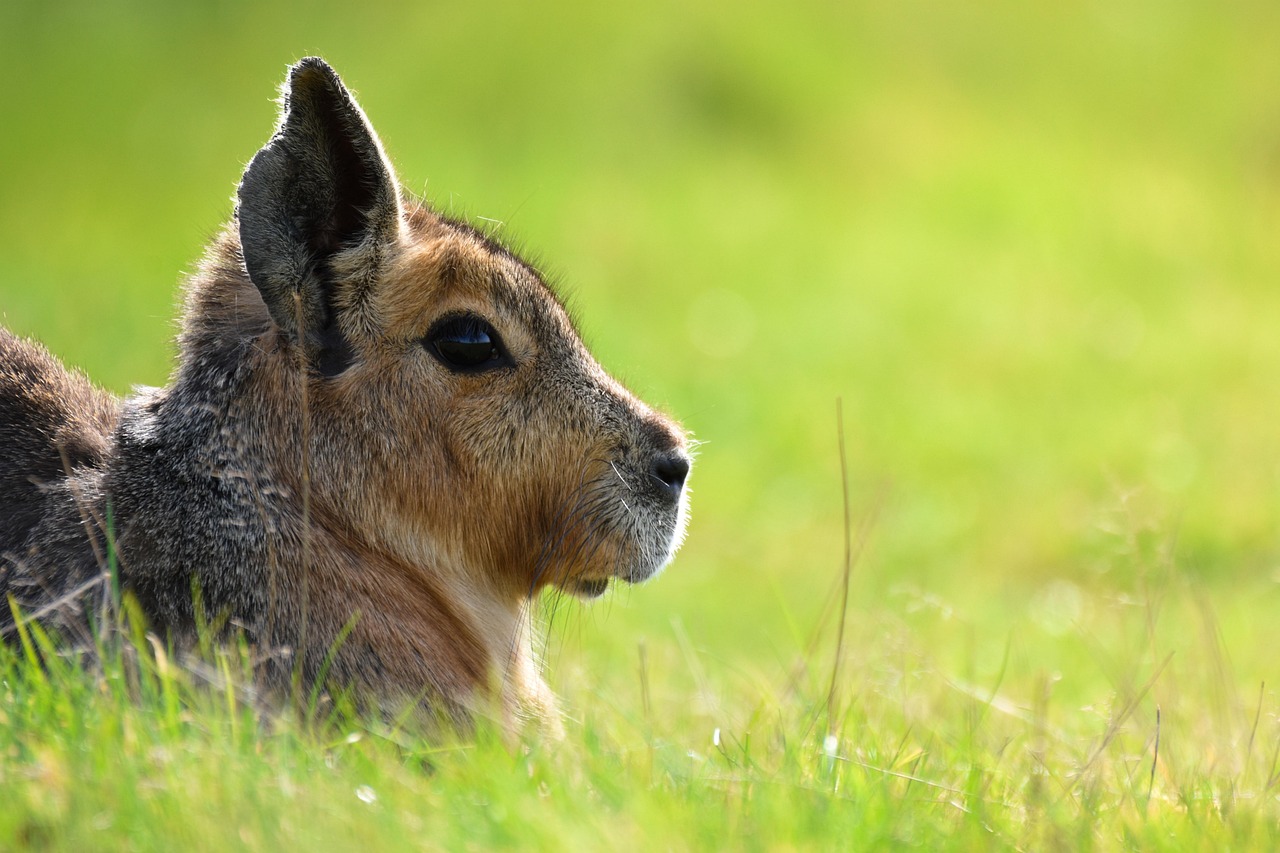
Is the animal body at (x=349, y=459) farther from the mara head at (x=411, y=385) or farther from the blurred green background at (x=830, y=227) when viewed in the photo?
the blurred green background at (x=830, y=227)

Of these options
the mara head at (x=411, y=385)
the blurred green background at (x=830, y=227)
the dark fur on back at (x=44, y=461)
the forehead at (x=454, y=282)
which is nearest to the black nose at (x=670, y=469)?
the mara head at (x=411, y=385)

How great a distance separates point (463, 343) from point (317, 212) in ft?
1.80

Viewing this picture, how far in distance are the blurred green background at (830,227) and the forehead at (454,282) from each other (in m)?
4.88

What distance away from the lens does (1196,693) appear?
6434 millimetres

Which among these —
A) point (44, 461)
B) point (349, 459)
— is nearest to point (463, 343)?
point (349, 459)

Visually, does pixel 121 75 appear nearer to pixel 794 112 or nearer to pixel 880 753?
pixel 794 112

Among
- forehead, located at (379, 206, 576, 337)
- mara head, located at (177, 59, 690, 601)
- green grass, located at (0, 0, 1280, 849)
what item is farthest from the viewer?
forehead, located at (379, 206, 576, 337)

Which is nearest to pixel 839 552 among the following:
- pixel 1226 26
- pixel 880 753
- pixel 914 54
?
pixel 880 753

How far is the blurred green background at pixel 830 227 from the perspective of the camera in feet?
37.7

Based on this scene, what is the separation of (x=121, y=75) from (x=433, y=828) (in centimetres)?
1776

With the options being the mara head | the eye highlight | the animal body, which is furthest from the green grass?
the eye highlight

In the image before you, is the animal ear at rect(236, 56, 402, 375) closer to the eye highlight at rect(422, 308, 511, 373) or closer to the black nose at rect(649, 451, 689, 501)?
the eye highlight at rect(422, 308, 511, 373)

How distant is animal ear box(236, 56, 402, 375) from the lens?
12.3ft

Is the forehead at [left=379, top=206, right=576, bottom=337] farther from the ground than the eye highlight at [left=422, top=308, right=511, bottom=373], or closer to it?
farther from the ground
